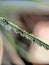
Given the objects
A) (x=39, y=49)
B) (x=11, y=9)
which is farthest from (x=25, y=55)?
(x=11, y=9)

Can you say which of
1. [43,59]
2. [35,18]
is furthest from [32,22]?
[43,59]

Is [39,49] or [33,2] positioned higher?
[33,2]

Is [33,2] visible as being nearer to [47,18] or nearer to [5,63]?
[47,18]

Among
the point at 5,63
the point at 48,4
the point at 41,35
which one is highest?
the point at 48,4

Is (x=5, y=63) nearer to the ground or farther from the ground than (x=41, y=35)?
nearer to the ground

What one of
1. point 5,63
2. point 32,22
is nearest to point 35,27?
point 32,22

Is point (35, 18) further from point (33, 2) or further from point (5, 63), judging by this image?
point (5, 63)

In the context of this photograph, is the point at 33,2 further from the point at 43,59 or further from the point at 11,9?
the point at 43,59
